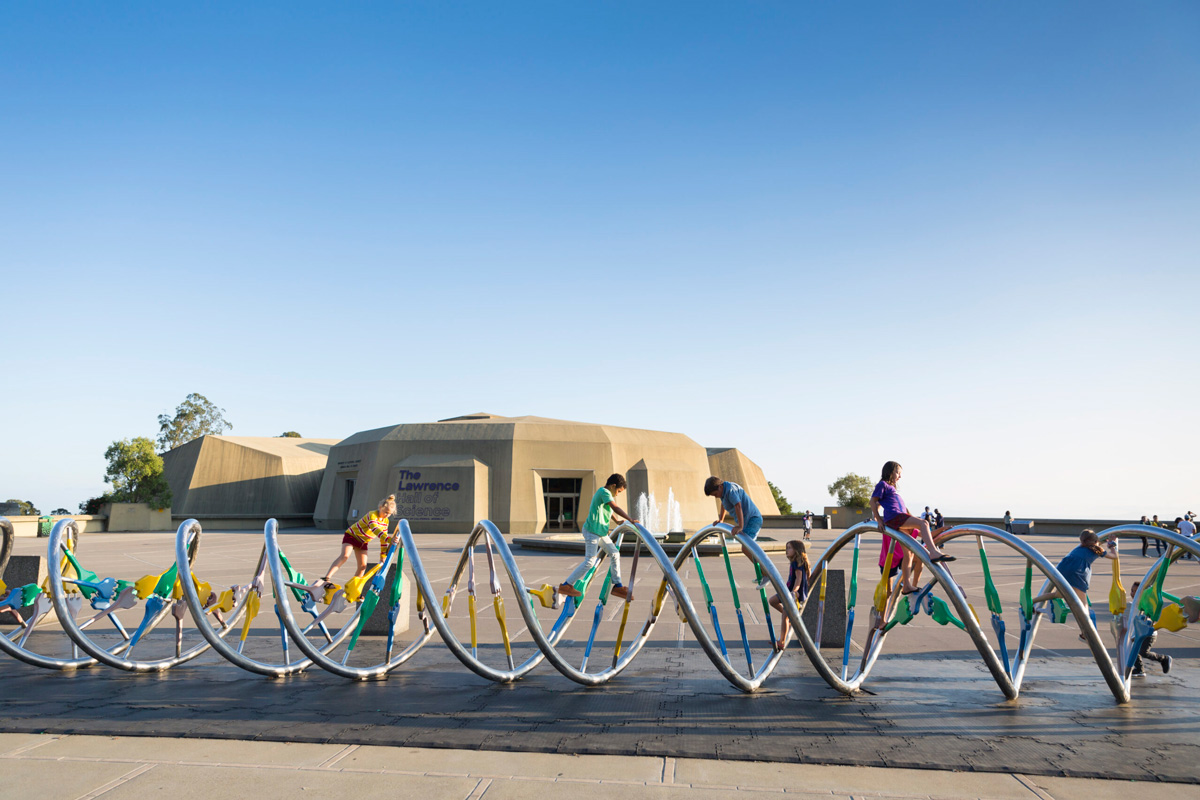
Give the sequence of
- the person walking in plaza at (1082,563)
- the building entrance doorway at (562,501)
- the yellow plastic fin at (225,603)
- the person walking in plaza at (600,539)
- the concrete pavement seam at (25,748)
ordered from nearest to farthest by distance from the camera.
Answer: the concrete pavement seam at (25,748), the person walking in plaza at (1082,563), the person walking in plaza at (600,539), the yellow plastic fin at (225,603), the building entrance doorway at (562,501)

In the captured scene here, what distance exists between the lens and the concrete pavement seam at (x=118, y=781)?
13.5 feet

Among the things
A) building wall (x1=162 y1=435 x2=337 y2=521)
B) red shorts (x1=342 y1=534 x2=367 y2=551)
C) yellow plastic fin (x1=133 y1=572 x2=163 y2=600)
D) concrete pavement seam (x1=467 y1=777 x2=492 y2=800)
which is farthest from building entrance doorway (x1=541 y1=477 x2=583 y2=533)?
concrete pavement seam (x1=467 y1=777 x2=492 y2=800)

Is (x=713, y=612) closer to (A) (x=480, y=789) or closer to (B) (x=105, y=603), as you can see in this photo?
(A) (x=480, y=789)

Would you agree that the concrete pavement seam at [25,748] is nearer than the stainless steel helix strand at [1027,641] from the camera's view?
Yes

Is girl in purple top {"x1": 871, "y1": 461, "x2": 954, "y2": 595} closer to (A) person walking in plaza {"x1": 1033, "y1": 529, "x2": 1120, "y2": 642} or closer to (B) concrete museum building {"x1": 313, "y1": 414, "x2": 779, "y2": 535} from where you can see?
(A) person walking in plaza {"x1": 1033, "y1": 529, "x2": 1120, "y2": 642}

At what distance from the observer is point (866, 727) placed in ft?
18.1

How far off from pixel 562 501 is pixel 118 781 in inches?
1561

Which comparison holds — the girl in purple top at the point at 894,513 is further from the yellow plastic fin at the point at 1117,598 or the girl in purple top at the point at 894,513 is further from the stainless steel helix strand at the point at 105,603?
the stainless steel helix strand at the point at 105,603

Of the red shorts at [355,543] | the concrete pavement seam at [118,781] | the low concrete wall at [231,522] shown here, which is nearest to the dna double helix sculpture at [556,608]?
the red shorts at [355,543]

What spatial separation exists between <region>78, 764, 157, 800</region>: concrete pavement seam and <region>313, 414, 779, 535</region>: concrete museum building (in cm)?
3538

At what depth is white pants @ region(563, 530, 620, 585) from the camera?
7.12m

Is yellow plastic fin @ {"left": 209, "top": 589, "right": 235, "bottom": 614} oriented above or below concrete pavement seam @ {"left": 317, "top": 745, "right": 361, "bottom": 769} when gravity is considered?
above

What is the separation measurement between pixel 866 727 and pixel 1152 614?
3250mm

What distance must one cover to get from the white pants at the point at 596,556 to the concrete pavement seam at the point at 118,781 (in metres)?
3.61
